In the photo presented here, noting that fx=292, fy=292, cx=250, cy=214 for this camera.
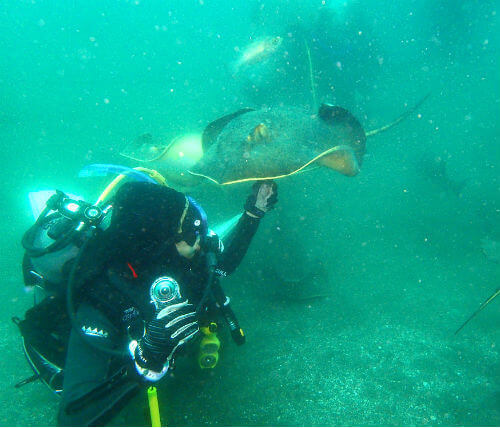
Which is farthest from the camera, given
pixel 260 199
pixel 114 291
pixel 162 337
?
pixel 260 199

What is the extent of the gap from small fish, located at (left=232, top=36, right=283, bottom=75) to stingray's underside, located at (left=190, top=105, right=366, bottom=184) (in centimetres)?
924

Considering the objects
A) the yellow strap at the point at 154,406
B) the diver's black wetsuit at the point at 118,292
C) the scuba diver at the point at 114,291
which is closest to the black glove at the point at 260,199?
the scuba diver at the point at 114,291

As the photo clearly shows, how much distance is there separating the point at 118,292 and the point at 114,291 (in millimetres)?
31

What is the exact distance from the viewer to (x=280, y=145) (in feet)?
11.4

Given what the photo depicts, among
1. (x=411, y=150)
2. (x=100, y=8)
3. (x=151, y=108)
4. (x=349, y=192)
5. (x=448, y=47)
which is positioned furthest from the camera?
(x=100, y=8)

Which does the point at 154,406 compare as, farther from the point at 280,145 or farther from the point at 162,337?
the point at 280,145

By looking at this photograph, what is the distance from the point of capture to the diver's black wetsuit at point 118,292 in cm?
205

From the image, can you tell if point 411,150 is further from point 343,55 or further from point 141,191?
point 141,191

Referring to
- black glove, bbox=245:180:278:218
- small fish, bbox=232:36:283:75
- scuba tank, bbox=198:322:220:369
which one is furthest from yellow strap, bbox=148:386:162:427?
small fish, bbox=232:36:283:75

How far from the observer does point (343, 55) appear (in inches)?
581

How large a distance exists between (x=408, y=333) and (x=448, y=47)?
2662 cm

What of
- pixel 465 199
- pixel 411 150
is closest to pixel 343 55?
pixel 411 150

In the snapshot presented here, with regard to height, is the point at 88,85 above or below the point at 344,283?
above

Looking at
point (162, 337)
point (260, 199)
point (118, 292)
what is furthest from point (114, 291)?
point (260, 199)
